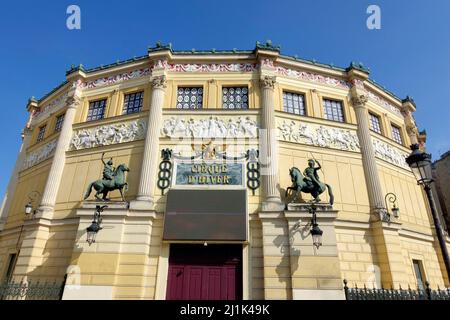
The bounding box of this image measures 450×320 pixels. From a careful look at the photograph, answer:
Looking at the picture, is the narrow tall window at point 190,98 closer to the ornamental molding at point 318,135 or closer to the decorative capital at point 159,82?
the decorative capital at point 159,82

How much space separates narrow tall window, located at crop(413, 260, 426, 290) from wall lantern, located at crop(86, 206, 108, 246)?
715 inches

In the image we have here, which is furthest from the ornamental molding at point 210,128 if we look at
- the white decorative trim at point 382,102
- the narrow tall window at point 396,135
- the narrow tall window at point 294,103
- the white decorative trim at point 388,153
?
the narrow tall window at point 396,135

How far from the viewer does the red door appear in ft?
A: 41.4

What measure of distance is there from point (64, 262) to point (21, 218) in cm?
668

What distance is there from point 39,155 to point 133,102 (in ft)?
28.4

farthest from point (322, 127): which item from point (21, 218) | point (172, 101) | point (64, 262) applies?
point (21, 218)

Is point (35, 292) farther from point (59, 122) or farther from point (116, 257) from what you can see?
point (59, 122)

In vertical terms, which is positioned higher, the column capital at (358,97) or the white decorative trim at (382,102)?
the white decorative trim at (382,102)

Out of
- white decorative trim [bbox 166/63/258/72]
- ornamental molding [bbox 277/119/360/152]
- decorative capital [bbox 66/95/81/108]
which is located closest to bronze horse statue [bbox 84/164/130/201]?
decorative capital [bbox 66/95/81/108]

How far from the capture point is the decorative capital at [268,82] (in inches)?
660

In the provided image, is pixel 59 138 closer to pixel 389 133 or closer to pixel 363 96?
pixel 363 96

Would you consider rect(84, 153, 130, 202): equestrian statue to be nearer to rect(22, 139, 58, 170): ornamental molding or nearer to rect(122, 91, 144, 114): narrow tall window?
rect(122, 91, 144, 114): narrow tall window

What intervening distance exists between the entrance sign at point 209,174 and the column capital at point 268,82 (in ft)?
17.6

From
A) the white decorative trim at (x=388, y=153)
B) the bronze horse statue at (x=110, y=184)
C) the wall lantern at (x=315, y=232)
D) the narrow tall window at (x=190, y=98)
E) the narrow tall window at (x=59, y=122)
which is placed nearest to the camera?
the wall lantern at (x=315, y=232)
